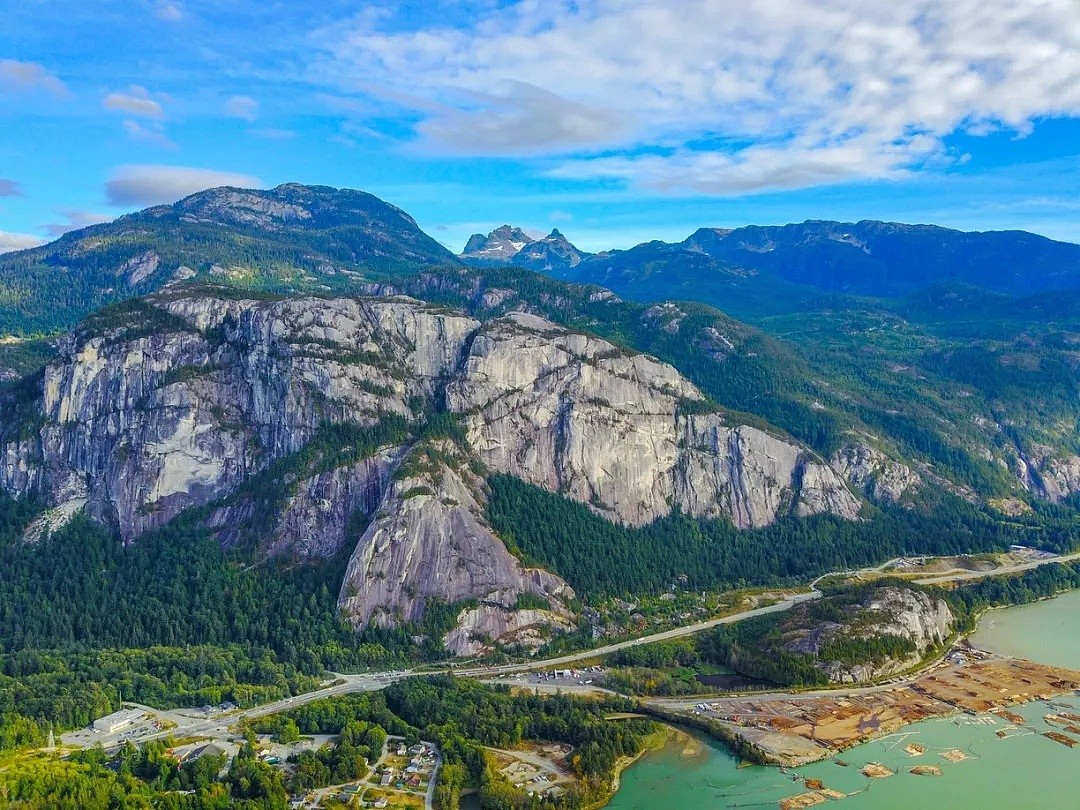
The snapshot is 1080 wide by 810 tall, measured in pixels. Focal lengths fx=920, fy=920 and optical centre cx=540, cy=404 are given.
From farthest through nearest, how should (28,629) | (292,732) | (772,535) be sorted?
(772,535), (28,629), (292,732)

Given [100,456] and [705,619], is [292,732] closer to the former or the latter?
[705,619]

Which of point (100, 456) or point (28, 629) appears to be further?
point (100, 456)

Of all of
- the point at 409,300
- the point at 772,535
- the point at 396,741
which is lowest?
the point at 396,741

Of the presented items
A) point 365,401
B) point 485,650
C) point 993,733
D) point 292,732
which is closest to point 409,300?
point 365,401

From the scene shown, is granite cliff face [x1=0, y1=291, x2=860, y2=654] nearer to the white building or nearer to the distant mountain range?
the distant mountain range

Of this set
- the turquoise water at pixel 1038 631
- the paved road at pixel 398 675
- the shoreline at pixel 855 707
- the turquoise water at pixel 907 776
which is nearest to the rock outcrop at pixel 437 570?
the paved road at pixel 398 675

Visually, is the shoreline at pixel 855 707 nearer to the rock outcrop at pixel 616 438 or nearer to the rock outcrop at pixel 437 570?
the rock outcrop at pixel 437 570

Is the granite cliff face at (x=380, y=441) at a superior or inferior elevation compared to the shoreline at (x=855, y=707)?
superior
